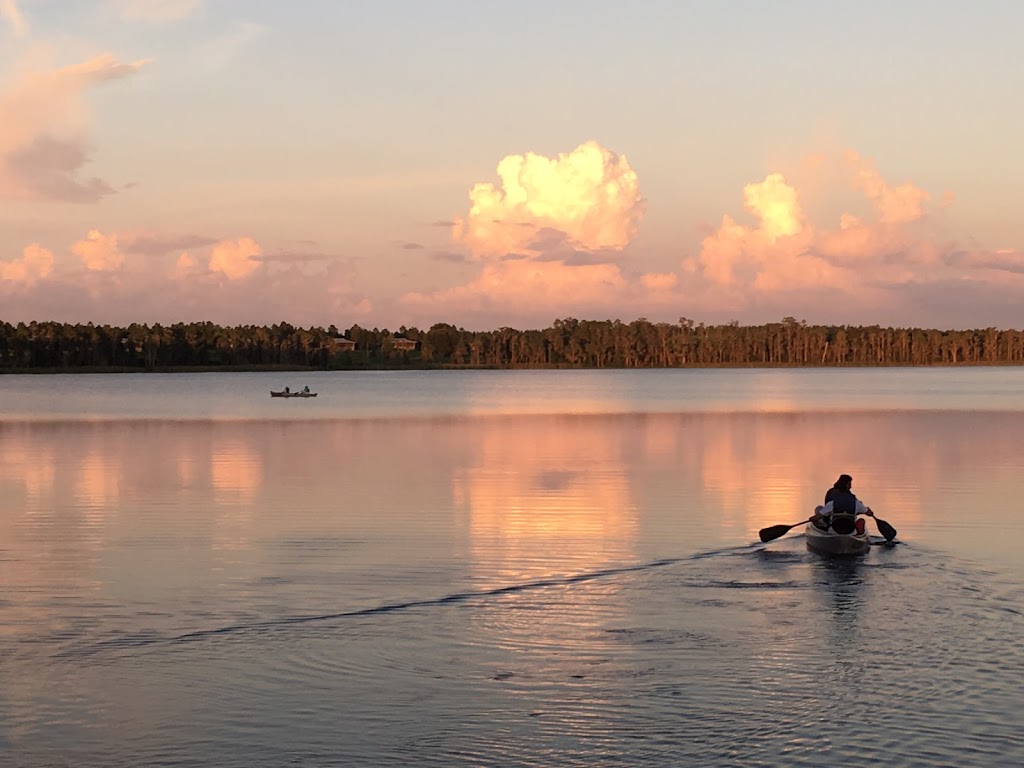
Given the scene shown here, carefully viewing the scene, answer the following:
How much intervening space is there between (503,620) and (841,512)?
9.77m

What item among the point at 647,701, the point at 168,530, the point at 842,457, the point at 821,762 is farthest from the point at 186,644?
the point at 842,457

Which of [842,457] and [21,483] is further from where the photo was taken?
[842,457]

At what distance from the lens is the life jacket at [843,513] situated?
27.2 m

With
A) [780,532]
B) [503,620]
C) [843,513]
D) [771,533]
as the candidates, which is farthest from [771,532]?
[503,620]

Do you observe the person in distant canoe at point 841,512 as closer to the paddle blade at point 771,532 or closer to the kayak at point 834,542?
the kayak at point 834,542

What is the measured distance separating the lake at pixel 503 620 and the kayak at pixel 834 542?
36cm

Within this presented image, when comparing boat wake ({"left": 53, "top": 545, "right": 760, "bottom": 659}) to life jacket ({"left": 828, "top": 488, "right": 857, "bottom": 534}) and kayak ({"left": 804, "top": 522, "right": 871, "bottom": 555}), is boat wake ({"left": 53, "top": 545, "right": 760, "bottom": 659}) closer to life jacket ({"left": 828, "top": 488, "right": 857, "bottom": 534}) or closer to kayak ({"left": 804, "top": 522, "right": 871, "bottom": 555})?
kayak ({"left": 804, "top": 522, "right": 871, "bottom": 555})

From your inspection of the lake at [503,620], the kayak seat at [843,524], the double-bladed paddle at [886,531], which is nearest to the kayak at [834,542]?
the kayak seat at [843,524]

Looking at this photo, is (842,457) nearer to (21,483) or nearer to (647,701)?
(21,483)

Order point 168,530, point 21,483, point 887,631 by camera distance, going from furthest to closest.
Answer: point 21,483 < point 168,530 < point 887,631

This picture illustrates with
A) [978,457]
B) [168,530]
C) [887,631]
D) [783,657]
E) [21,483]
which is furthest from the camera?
[978,457]

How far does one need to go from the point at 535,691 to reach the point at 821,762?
12.6 feet

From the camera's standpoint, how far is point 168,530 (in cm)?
3142

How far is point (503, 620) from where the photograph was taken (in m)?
20.3
